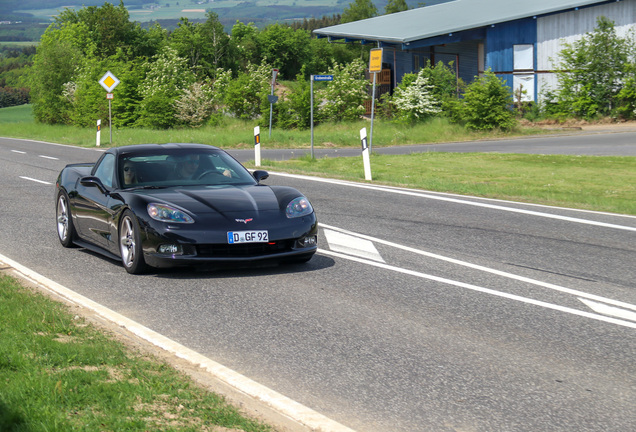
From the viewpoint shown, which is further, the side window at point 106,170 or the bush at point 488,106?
the bush at point 488,106

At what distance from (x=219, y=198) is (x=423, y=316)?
2.77m

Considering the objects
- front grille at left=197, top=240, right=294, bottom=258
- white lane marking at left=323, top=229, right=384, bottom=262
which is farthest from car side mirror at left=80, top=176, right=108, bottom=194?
white lane marking at left=323, top=229, right=384, bottom=262

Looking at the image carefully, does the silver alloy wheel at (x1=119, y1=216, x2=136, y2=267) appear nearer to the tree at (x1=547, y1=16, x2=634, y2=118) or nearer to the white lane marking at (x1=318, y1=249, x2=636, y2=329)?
the white lane marking at (x1=318, y1=249, x2=636, y2=329)

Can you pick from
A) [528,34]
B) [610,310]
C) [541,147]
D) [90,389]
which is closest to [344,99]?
[528,34]

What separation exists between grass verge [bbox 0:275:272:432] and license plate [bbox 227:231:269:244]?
87.6 inches

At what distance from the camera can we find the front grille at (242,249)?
7.77 meters

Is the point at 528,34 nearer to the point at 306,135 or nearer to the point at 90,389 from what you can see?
the point at 306,135

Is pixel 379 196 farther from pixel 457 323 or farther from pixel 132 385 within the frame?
pixel 132 385

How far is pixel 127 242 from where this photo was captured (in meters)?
8.22

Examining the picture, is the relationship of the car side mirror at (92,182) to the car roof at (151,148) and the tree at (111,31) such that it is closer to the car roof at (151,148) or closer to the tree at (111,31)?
the car roof at (151,148)

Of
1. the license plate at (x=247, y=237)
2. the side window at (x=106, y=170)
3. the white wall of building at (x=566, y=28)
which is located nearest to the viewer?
the license plate at (x=247, y=237)

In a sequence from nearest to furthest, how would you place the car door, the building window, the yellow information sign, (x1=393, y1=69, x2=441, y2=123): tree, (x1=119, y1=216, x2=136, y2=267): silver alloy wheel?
1. (x1=119, y1=216, x2=136, y2=267): silver alloy wheel
2. the car door
3. the yellow information sign
4. (x1=393, y1=69, x2=441, y2=123): tree
5. the building window

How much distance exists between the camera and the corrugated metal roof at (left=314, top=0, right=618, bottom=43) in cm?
4225

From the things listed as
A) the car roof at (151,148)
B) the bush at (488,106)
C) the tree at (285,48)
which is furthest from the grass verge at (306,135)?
the tree at (285,48)
